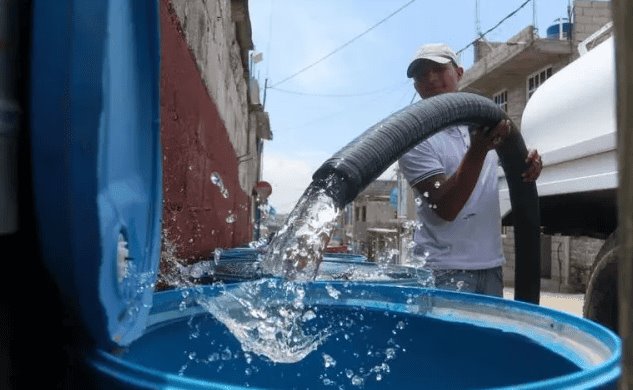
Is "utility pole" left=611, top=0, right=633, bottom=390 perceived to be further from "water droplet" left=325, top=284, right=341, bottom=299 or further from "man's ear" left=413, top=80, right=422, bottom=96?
"man's ear" left=413, top=80, right=422, bottom=96

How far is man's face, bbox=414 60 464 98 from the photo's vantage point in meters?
2.41

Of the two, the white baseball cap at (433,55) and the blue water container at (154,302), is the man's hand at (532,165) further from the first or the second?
the blue water container at (154,302)

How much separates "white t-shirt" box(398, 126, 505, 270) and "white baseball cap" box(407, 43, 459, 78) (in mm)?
295

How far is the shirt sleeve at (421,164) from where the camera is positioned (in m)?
2.29

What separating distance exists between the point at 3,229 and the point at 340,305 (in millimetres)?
803

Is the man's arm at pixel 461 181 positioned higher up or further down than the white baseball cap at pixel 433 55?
further down

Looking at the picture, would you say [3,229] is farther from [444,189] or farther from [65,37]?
[444,189]

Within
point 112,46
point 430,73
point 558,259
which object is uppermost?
point 430,73

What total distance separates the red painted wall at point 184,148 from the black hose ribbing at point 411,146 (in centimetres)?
76

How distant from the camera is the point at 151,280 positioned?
103cm

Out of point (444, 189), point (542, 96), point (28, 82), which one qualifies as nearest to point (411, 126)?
point (444, 189)

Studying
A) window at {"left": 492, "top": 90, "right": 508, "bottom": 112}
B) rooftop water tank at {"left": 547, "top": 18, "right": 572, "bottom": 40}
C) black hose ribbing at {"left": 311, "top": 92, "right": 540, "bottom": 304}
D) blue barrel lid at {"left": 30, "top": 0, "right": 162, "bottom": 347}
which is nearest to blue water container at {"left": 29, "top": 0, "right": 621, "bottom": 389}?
blue barrel lid at {"left": 30, "top": 0, "right": 162, "bottom": 347}

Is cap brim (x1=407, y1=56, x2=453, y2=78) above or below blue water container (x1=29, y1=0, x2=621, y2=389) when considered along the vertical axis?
above

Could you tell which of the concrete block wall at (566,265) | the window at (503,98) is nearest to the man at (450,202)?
the concrete block wall at (566,265)
